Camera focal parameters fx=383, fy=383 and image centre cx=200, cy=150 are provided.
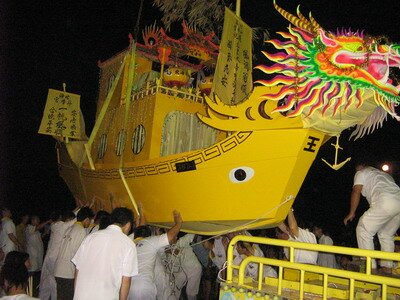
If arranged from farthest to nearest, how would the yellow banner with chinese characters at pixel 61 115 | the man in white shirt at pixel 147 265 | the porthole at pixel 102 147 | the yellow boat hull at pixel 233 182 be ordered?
1. the yellow banner with chinese characters at pixel 61 115
2. the porthole at pixel 102 147
3. the yellow boat hull at pixel 233 182
4. the man in white shirt at pixel 147 265

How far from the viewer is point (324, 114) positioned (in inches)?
180

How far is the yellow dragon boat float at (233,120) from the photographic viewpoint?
14.2 feet

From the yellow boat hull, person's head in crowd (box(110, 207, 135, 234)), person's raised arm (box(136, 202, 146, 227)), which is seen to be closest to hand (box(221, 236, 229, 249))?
the yellow boat hull

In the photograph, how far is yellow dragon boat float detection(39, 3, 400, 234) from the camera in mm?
4328

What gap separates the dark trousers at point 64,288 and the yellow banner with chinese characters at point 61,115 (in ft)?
13.9

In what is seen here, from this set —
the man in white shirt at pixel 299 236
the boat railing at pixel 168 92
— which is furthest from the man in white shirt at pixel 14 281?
the boat railing at pixel 168 92

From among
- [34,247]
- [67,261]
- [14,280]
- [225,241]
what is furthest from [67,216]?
[14,280]

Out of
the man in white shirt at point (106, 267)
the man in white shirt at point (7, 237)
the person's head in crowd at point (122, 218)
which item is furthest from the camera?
the man in white shirt at point (7, 237)

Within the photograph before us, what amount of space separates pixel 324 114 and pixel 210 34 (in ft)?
12.7

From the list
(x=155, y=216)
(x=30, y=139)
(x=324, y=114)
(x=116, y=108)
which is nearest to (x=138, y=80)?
(x=116, y=108)

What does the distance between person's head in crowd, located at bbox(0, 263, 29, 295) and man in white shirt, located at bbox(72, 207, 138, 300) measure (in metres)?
0.60

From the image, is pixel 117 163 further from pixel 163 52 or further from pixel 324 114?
pixel 324 114

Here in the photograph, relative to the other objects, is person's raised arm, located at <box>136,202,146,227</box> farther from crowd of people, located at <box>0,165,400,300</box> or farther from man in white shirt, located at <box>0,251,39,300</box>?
man in white shirt, located at <box>0,251,39,300</box>

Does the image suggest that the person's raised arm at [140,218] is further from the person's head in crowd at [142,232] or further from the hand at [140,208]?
the person's head in crowd at [142,232]
